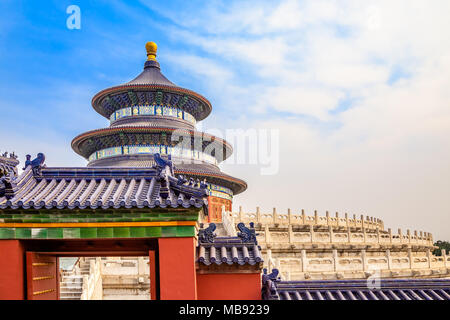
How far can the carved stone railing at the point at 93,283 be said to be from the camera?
55.6 ft

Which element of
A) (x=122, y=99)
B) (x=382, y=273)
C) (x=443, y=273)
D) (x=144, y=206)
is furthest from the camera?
(x=122, y=99)

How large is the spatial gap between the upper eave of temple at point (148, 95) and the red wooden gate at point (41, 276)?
25.0 meters

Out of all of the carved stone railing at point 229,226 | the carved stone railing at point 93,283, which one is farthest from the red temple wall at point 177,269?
the carved stone railing at point 229,226

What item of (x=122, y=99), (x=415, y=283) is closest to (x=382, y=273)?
(x=415, y=283)

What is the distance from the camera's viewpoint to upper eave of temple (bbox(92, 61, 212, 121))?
35.3m

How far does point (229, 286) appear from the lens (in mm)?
9992

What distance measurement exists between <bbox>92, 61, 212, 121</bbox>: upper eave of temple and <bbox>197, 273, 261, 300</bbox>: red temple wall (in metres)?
26.7

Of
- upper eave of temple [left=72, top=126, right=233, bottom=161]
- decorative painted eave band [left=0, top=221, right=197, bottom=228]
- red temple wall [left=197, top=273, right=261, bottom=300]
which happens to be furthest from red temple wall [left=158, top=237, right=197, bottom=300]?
upper eave of temple [left=72, top=126, right=233, bottom=161]

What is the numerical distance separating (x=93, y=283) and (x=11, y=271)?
8.97 m

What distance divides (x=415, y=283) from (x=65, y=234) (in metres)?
7.28

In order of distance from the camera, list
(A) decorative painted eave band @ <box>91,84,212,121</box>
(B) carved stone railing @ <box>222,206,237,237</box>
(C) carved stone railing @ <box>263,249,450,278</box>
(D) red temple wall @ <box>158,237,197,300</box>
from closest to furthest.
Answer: (D) red temple wall @ <box>158,237,197,300</box>
(C) carved stone railing @ <box>263,249,450,278</box>
(B) carved stone railing @ <box>222,206,237,237</box>
(A) decorative painted eave band @ <box>91,84,212,121</box>

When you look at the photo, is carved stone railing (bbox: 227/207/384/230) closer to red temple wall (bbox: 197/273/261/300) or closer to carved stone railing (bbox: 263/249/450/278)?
carved stone railing (bbox: 263/249/450/278)

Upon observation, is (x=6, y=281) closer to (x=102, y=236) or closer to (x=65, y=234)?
(x=65, y=234)

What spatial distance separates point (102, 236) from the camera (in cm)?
945
